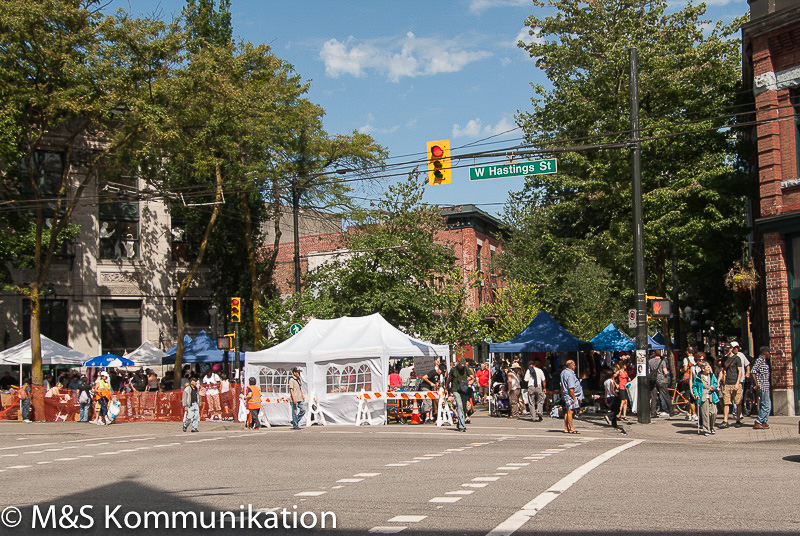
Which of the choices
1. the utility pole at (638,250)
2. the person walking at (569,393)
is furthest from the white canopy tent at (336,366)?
the utility pole at (638,250)

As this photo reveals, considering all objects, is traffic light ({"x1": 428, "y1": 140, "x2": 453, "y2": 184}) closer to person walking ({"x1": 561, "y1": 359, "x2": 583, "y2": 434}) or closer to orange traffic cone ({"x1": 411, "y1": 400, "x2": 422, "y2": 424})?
person walking ({"x1": 561, "y1": 359, "x2": 583, "y2": 434})

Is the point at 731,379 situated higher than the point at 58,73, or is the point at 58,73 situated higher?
the point at 58,73

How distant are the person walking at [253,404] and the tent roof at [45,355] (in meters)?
10.6

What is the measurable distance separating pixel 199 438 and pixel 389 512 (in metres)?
13.6

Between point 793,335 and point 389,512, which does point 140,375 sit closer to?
point 793,335

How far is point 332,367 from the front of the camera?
25.0 m

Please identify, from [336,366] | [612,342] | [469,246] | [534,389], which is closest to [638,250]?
[534,389]

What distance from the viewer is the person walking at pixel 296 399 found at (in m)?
23.4

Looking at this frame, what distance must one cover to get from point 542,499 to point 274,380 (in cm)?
1699

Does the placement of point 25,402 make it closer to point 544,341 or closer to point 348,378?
point 348,378

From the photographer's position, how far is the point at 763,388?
739 inches

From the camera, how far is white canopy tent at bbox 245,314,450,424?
2472cm

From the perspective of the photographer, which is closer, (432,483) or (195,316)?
(432,483)

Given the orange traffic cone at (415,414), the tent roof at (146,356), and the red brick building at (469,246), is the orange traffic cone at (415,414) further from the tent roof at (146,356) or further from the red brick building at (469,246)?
the red brick building at (469,246)
